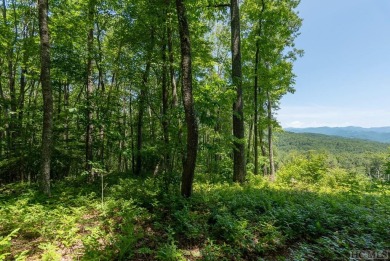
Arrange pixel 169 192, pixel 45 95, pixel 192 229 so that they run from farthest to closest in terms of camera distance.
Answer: pixel 45 95, pixel 169 192, pixel 192 229

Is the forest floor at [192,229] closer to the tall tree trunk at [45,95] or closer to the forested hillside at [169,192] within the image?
the forested hillside at [169,192]

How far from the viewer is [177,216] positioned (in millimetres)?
5359

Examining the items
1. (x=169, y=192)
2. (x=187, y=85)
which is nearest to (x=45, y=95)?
(x=187, y=85)

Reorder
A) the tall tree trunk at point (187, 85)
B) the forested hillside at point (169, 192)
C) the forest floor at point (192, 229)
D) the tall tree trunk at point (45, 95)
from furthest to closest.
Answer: the tall tree trunk at point (45, 95) → the tall tree trunk at point (187, 85) → the forested hillside at point (169, 192) → the forest floor at point (192, 229)

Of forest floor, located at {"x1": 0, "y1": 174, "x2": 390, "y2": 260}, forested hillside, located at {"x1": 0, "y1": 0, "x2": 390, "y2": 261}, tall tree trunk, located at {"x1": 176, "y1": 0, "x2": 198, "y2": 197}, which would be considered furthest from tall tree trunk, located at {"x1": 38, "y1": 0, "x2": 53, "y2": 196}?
tall tree trunk, located at {"x1": 176, "y1": 0, "x2": 198, "y2": 197}

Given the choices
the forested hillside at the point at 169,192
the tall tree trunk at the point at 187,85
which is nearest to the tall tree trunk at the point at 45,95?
the forested hillside at the point at 169,192

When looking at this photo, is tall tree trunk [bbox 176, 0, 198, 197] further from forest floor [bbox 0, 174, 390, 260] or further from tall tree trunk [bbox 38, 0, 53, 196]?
tall tree trunk [bbox 38, 0, 53, 196]

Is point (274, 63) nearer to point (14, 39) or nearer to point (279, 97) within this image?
point (279, 97)

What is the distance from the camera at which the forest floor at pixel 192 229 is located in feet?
13.6

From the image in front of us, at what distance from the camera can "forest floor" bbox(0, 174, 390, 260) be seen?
4148 millimetres

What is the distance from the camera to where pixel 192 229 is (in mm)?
4848

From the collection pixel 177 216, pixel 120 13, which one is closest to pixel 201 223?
pixel 177 216

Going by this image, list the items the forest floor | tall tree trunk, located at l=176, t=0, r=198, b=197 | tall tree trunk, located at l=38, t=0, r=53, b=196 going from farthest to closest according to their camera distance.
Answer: tall tree trunk, located at l=38, t=0, r=53, b=196, tall tree trunk, located at l=176, t=0, r=198, b=197, the forest floor

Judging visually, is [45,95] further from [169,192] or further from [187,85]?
[169,192]
